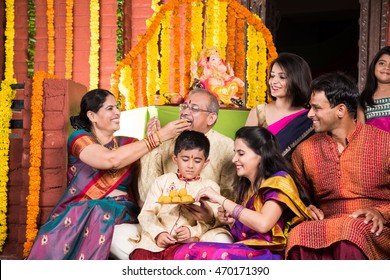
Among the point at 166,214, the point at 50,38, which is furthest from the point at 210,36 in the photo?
the point at 166,214

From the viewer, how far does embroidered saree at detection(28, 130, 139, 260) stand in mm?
3336

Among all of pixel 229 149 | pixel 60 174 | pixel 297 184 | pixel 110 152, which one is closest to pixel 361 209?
pixel 297 184

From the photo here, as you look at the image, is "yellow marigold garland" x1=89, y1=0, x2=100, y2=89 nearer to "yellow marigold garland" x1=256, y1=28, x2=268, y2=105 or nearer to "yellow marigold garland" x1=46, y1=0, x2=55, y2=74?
"yellow marigold garland" x1=46, y1=0, x2=55, y2=74

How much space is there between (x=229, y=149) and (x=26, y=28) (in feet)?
15.4

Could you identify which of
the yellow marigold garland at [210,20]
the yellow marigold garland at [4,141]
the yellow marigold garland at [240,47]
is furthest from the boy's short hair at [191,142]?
the yellow marigold garland at [210,20]

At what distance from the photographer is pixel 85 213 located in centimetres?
339

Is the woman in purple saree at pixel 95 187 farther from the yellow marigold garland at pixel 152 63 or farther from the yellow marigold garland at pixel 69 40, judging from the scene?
the yellow marigold garland at pixel 69 40

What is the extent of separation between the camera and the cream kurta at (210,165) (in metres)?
3.68

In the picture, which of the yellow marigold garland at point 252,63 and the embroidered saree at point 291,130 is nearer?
the embroidered saree at point 291,130

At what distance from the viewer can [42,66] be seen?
743 centimetres

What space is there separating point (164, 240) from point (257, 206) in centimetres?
53

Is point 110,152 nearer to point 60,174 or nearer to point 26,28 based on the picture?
point 60,174

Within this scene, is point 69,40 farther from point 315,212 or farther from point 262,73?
point 315,212

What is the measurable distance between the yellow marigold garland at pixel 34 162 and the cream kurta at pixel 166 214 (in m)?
1.16
